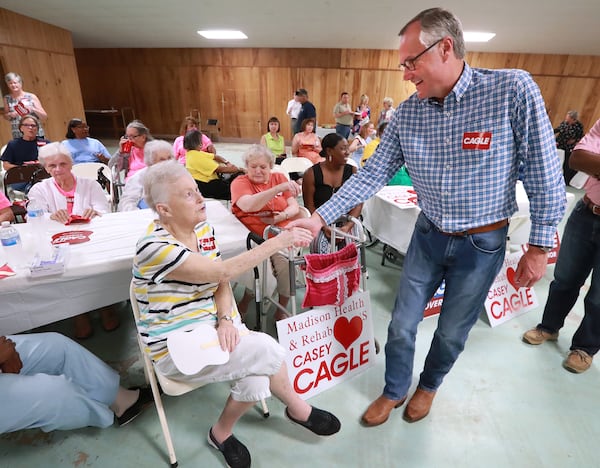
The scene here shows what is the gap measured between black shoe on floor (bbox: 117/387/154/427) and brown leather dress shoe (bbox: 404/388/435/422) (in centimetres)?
132

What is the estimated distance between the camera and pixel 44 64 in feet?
22.5

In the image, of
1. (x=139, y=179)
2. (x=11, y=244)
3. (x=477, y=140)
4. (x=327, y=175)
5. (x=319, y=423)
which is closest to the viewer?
(x=477, y=140)

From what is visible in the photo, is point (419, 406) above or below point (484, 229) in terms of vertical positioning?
below

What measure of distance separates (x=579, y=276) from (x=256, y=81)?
387 inches

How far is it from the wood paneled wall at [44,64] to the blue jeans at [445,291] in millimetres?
A: 7302

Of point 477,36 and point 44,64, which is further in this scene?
point 477,36

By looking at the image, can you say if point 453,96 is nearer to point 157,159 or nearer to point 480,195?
point 480,195

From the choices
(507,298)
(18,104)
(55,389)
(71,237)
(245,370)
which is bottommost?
(507,298)

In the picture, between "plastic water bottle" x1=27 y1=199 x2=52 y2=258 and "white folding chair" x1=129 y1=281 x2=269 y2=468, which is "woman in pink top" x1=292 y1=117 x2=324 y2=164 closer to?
"plastic water bottle" x1=27 y1=199 x2=52 y2=258

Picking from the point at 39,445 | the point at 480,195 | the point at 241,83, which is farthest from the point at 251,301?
the point at 241,83

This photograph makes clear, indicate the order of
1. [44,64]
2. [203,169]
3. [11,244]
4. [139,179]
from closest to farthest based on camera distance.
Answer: [11,244] < [139,179] < [203,169] < [44,64]

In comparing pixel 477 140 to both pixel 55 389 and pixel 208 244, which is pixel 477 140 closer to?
A: pixel 208 244

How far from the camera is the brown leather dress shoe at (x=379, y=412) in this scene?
1648 mm

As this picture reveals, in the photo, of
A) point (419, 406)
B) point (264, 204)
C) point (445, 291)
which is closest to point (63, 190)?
point (264, 204)
